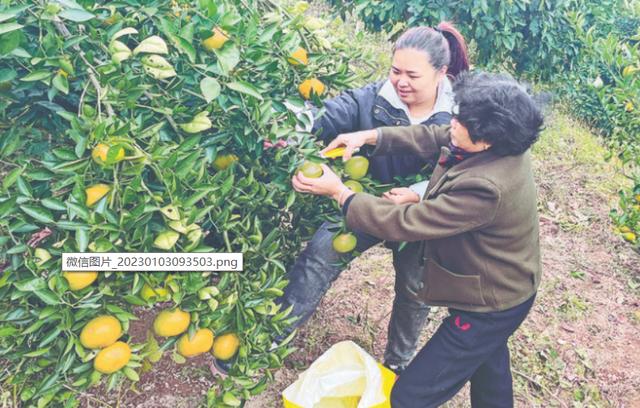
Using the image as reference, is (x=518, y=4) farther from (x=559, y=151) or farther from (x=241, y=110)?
(x=241, y=110)

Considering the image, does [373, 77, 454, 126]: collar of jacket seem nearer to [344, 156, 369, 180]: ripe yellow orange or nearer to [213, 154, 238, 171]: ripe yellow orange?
[344, 156, 369, 180]: ripe yellow orange

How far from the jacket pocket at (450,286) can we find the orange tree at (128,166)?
52cm

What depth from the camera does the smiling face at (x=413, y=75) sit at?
1990mm

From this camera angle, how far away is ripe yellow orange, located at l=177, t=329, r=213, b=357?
58.2 inches

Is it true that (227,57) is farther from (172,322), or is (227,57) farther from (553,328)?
(553,328)

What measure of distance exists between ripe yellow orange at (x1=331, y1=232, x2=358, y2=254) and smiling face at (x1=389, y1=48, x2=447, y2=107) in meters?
0.56

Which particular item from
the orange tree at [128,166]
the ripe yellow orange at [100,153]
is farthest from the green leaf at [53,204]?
the ripe yellow orange at [100,153]

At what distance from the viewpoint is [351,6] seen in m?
4.73

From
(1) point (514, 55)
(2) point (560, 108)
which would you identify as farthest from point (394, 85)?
(2) point (560, 108)

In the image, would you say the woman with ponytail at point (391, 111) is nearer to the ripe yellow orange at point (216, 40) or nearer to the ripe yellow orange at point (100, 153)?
the ripe yellow orange at point (216, 40)

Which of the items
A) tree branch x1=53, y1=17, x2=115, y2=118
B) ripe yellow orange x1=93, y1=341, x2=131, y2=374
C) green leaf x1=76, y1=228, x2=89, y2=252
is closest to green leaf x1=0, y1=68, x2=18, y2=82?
tree branch x1=53, y1=17, x2=115, y2=118

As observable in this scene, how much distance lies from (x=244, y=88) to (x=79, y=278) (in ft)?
1.84

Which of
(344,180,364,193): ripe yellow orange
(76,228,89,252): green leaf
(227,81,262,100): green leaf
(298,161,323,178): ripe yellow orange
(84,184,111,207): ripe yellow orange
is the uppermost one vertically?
(227,81,262,100): green leaf

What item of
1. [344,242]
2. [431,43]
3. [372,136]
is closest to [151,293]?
[344,242]
